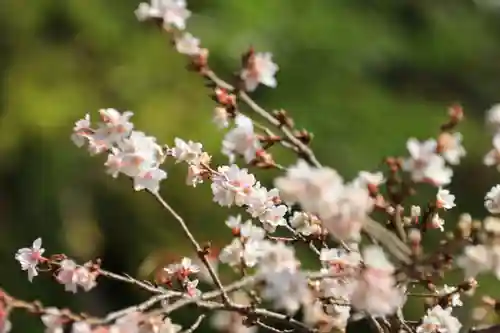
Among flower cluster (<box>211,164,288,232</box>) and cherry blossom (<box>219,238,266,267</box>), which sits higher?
flower cluster (<box>211,164,288,232</box>)

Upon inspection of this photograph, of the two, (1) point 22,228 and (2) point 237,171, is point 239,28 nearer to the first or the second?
(1) point 22,228

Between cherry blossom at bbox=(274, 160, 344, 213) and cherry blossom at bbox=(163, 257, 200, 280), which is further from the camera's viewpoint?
cherry blossom at bbox=(163, 257, 200, 280)

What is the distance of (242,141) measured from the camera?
0.59m

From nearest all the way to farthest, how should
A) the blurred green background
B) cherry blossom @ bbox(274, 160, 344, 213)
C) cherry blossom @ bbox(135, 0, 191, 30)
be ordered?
cherry blossom @ bbox(274, 160, 344, 213) < cherry blossom @ bbox(135, 0, 191, 30) < the blurred green background

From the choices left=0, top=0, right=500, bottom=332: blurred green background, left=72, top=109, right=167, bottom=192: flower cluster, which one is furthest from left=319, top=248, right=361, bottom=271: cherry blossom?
left=0, top=0, right=500, bottom=332: blurred green background

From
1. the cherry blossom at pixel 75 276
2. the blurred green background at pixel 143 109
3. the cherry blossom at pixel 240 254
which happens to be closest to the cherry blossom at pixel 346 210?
the cherry blossom at pixel 240 254

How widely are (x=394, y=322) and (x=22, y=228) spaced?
7.56 feet

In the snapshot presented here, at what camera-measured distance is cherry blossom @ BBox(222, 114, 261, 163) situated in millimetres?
589

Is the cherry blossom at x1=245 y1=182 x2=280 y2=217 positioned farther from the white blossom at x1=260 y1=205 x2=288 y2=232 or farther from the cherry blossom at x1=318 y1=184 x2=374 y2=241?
the cherry blossom at x1=318 y1=184 x2=374 y2=241

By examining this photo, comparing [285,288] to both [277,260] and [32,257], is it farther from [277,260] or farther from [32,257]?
[32,257]

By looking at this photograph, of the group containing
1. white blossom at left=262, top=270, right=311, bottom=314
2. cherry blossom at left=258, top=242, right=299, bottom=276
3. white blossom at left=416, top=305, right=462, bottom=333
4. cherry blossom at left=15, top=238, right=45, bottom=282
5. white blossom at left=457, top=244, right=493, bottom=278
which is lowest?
white blossom at left=262, top=270, right=311, bottom=314

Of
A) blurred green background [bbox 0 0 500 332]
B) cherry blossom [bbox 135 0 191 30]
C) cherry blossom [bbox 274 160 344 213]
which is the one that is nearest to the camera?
cherry blossom [bbox 274 160 344 213]

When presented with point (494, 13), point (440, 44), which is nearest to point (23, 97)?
point (440, 44)

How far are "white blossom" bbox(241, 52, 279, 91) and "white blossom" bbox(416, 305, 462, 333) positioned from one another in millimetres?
215
